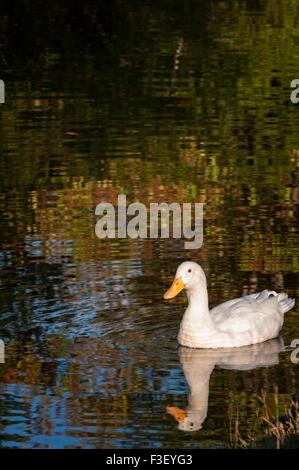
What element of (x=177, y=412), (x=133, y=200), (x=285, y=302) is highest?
(x=133, y=200)

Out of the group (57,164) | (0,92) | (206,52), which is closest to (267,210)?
(57,164)

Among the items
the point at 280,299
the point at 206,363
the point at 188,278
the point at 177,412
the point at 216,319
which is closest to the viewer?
the point at 177,412

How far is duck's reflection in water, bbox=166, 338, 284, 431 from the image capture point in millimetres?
11812

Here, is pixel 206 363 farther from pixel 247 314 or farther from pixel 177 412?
pixel 177 412

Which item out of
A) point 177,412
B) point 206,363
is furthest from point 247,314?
point 177,412

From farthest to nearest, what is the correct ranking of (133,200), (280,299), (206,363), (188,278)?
1. (133,200)
2. (280,299)
3. (188,278)
4. (206,363)

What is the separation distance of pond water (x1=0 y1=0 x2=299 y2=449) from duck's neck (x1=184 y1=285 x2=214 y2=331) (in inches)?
12.2

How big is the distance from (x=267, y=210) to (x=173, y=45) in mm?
13920

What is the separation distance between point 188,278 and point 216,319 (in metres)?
0.49

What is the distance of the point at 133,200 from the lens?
18891mm

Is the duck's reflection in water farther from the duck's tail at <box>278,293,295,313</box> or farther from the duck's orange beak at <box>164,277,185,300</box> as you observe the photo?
the duck's orange beak at <box>164,277,185,300</box>

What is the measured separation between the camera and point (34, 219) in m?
17.9

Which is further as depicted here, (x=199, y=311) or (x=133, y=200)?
(x=133, y=200)
